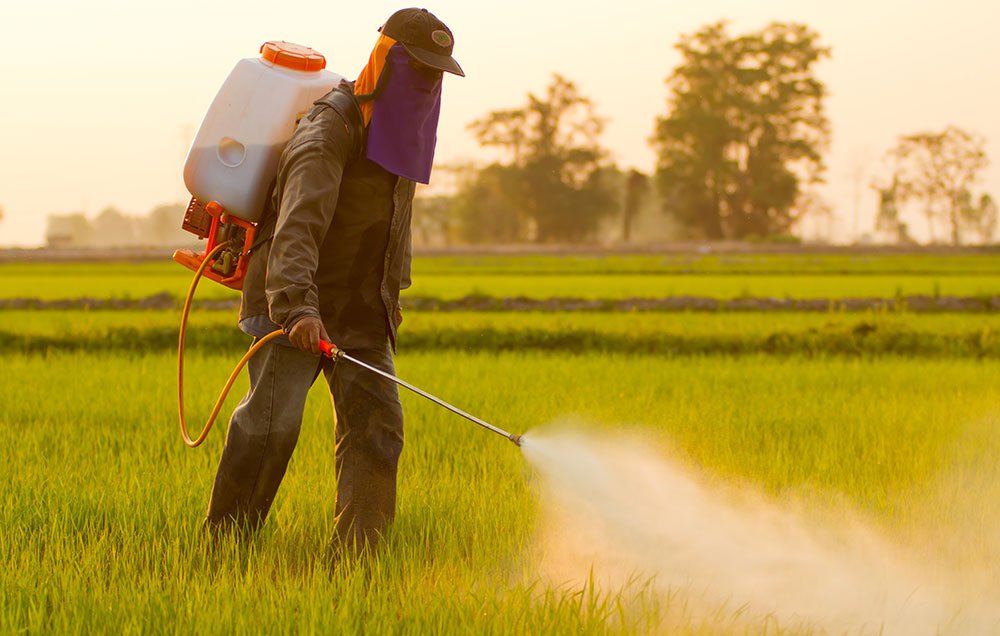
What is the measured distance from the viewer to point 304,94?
3.15 m

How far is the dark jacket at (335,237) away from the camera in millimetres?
2934

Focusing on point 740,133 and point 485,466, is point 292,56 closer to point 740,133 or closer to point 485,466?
point 485,466

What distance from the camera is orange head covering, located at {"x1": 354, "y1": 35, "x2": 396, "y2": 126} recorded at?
9.95 ft

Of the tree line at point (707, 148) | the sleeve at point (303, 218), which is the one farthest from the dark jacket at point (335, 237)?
the tree line at point (707, 148)

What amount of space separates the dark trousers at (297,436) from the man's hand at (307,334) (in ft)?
1.02

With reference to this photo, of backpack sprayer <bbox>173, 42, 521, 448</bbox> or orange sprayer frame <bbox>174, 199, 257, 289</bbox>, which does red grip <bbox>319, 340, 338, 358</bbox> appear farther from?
orange sprayer frame <bbox>174, 199, 257, 289</bbox>

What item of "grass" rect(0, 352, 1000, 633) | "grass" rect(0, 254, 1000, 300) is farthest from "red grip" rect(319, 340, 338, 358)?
"grass" rect(0, 254, 1000, 300)

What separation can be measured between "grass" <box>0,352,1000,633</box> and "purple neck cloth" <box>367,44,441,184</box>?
3.79ft

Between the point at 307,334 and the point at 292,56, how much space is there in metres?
0.88

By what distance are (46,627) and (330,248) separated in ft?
4.28

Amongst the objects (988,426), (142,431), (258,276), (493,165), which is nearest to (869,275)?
(988,426)

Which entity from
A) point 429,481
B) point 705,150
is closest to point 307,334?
point 429,481

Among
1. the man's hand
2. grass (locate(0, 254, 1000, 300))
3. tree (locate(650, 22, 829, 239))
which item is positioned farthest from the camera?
tree (locate(650, 22, 829, 239))

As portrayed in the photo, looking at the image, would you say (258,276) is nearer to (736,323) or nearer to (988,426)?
(988,426)
